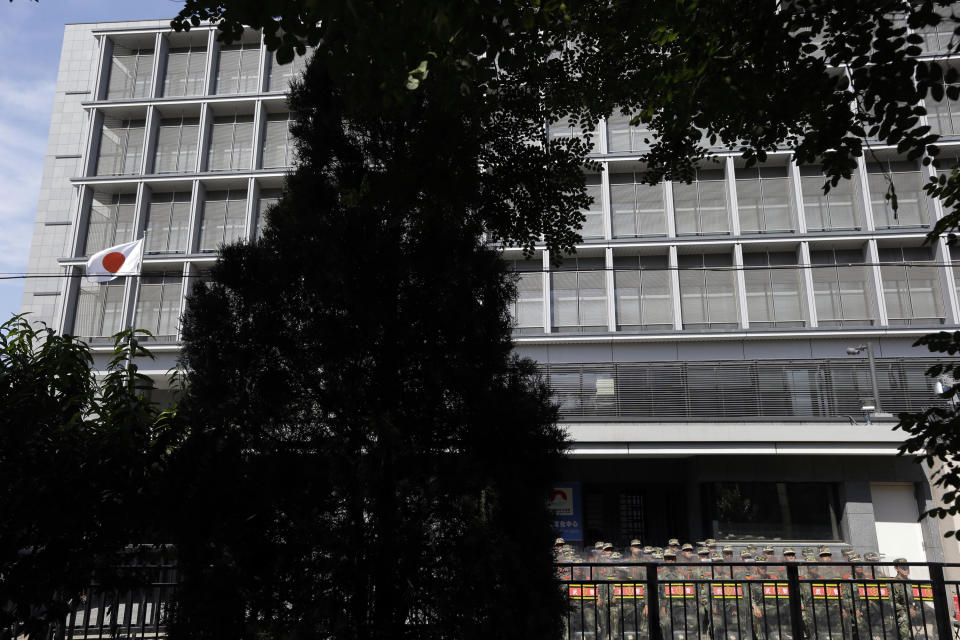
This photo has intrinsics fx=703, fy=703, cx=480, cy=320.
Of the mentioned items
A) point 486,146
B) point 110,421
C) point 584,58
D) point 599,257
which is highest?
point 599,257

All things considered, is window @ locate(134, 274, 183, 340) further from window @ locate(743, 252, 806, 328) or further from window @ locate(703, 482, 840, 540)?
window @ locate(743, 252, 806, 328)

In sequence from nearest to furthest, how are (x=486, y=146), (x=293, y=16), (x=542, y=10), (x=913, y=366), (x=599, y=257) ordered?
(x=293, y=16) < (x=542, y=10) < (x=486, y=146) < (x=913, y=366) < (x=599, y=257)

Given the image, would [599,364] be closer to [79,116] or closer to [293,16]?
[293,16]

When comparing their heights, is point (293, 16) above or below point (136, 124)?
below

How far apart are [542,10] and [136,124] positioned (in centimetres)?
2853

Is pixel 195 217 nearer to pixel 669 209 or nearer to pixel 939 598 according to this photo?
pixel 669 209

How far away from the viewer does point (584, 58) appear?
8781mm

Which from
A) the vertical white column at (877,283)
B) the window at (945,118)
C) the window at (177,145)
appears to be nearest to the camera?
the vertical white column at (877,283)

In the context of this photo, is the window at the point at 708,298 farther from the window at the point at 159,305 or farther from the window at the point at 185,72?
the window at the point at 185,72

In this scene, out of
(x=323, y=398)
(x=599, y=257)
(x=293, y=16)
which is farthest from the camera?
(x=599, y=257)

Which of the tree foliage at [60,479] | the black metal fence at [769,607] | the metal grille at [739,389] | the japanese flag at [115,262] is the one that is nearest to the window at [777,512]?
the metal grille at [739,389]

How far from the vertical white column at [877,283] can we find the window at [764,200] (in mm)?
2733

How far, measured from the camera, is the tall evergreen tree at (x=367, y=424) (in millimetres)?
5688

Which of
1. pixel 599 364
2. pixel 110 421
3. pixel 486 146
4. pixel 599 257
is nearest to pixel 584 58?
pixel 486 146
